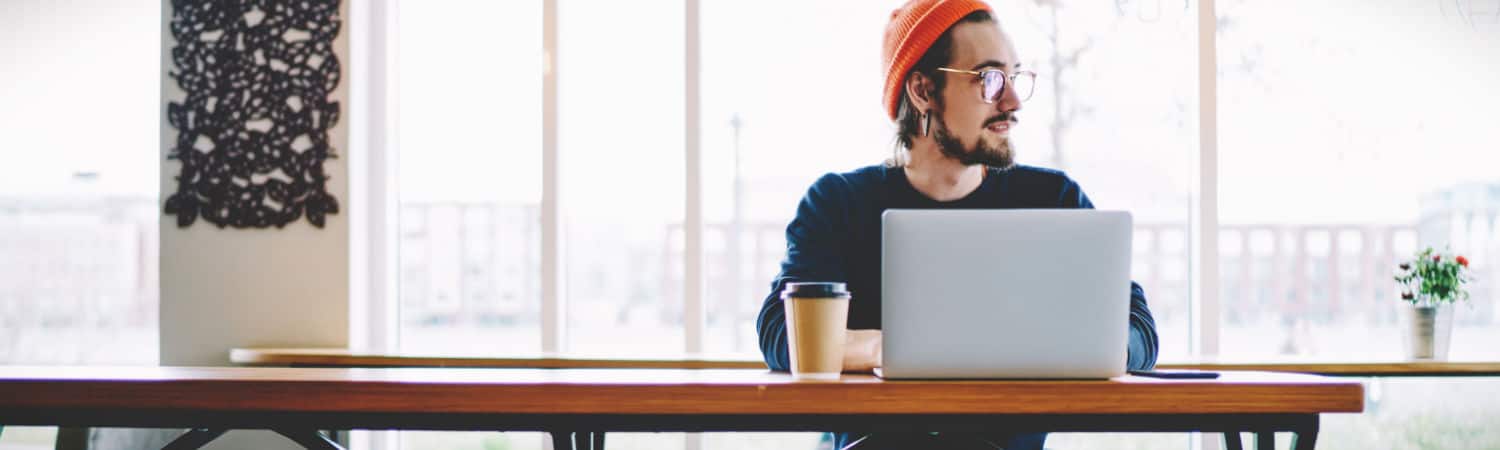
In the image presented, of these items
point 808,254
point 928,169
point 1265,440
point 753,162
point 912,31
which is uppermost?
point 912,31

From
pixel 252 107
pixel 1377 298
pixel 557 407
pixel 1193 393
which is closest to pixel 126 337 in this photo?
pixel 252 107

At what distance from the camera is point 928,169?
6.51 feet

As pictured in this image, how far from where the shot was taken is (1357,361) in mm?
3105

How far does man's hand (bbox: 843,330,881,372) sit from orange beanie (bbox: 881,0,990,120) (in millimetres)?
539

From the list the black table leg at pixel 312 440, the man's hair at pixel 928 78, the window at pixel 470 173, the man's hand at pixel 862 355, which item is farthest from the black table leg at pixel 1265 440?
the window at pixel 470 173

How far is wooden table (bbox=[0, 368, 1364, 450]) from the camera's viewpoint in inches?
53.5

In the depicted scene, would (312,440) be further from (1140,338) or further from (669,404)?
(1140,338)

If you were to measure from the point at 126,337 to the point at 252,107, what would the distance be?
0.89 meters

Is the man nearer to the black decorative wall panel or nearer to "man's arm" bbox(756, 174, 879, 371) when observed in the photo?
"man's arm" bbox(756, 174, 879, 371)

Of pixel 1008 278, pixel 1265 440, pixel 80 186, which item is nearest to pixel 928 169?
pixel 1008 278

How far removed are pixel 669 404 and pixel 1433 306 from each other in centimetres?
268

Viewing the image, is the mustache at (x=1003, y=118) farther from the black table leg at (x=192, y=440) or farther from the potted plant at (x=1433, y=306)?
the potted plant at (x=1433, y=306)

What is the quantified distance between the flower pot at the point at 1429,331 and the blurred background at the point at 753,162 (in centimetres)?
11

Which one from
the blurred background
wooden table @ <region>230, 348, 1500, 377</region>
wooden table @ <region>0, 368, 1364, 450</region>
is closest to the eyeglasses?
wooden table @ <region>0, 368, 1364, 450</region>
